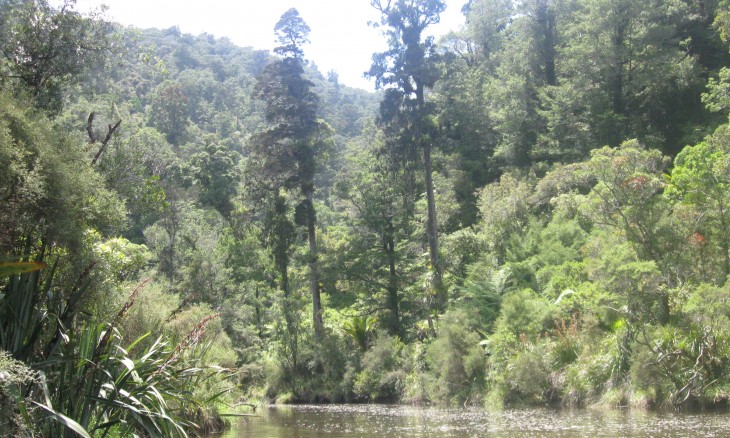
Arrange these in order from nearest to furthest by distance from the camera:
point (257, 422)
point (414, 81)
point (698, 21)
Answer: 1. point (257, 422)
2. point (414, 81)
3. point (698, 21)

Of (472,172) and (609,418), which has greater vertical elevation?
(472,172)

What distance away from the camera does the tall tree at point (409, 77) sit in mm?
29484

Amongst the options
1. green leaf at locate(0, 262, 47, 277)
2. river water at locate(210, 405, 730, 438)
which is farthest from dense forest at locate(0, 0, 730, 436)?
river water at locate(210, 405, 730, 438)

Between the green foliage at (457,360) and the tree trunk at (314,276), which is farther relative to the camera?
the tree trunk at (314,276)

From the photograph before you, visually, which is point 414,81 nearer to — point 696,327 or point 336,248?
point 336,248

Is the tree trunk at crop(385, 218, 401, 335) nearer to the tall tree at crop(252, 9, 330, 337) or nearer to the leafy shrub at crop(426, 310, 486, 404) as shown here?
the tall tree at crop(252, 9, 330, 337)

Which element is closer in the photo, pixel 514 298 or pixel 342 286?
pixel 514 298

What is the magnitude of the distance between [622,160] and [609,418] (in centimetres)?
751

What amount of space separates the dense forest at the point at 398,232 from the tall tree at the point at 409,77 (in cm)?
11

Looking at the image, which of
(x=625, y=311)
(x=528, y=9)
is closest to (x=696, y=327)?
(x=625, y=311)

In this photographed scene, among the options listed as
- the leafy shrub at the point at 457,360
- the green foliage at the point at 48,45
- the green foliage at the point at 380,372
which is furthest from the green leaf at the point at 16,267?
the green foliage at the point at 380,372

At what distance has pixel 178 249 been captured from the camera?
123 feet

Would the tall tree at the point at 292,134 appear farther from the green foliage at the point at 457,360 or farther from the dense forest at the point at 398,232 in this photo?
the green foliage at the point at 457,360

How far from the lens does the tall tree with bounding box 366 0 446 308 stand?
29.5 m
